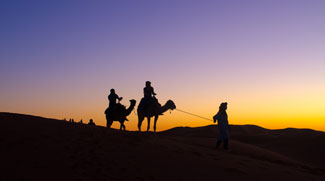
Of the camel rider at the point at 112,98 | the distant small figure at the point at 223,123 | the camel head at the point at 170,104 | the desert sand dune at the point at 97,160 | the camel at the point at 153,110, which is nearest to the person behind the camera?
the desert sand dune at the point at 97,160

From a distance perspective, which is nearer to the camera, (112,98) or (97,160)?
Answer: (97,160)

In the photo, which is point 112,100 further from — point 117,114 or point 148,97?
point 148,97

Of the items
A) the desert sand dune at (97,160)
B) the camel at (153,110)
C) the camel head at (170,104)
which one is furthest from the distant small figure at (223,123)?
the desert sand dune at (97,160)

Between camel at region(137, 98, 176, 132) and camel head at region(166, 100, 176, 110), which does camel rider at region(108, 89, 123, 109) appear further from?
camel head at region(166, 100, 176, 110)

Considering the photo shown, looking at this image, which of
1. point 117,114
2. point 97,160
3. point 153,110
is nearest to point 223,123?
point 153,110

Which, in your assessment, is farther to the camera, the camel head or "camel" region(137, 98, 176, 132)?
the camel head

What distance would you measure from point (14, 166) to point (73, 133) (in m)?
3.69

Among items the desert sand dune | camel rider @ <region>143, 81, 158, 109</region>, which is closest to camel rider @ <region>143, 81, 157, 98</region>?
camel rider @ <region>143, 81, 158, 109</region>

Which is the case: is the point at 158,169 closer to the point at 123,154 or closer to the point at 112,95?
the point at 123,154

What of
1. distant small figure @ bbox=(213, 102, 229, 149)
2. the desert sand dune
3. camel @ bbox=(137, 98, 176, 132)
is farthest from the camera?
camel @ bbox=(137, 98, 176, 132)

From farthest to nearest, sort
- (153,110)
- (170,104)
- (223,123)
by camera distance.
Result: (170,104) < (153,110) < (223,123)

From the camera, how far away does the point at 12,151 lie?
7793 mm

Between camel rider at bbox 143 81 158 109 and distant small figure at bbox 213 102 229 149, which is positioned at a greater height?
camel rider at bbox 143 81 158 109

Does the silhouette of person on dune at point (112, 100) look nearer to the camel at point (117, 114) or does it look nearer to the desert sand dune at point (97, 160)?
the camel at point (117, 114)
